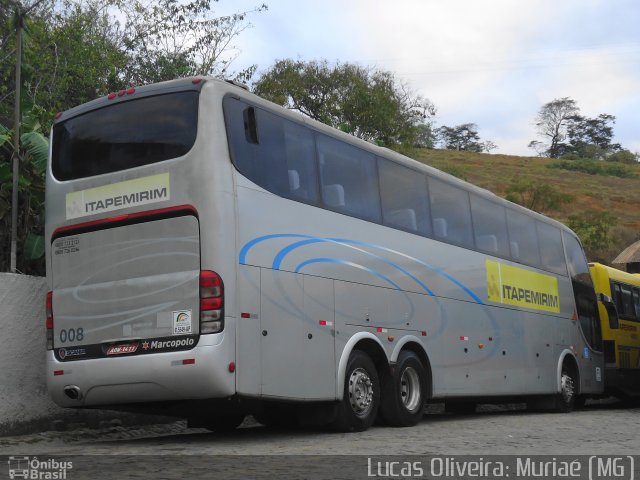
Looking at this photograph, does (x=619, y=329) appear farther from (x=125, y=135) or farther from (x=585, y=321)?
(x=125, y=135)

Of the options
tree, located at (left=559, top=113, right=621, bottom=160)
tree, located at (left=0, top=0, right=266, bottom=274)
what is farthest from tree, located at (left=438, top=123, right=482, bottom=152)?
tree, located at (left=0, top=0, right=266, bottom=274)

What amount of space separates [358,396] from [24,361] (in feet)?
12.9

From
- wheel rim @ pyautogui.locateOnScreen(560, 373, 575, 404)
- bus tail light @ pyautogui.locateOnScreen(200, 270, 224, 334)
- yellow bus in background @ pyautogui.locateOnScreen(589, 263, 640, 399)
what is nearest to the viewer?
bus tail light @ pyautogui.locateOnScreen(200, 270, 224, 334)

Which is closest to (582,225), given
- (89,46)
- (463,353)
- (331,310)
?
(89,46)

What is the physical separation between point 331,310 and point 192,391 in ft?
7.52

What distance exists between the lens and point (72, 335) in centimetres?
984

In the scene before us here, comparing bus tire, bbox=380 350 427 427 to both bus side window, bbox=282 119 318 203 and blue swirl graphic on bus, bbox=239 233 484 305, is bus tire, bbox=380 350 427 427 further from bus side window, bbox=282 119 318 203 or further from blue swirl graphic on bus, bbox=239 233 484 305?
bus side window, bbox=282 119 318 203

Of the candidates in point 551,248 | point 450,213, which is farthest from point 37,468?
point 551,248

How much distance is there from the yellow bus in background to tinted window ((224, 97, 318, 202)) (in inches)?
447

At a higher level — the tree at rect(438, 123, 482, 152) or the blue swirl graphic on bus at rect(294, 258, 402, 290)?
the tree at rect(438, 123, 482, 152)

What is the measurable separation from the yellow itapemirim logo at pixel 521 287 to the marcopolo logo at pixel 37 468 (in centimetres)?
878

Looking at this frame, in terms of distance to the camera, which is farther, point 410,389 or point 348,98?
point 348,98

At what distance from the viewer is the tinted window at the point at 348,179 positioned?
11031mm

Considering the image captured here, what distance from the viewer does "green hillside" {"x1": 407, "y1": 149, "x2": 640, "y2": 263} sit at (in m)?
62.4
